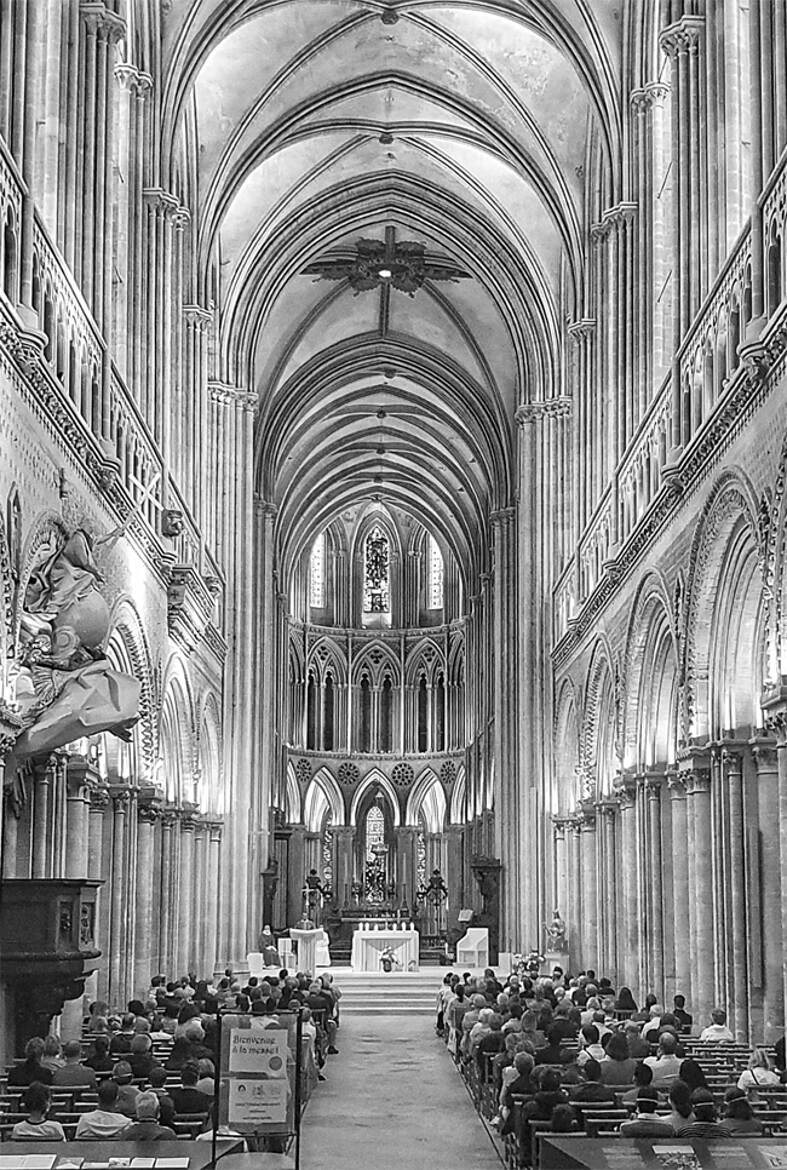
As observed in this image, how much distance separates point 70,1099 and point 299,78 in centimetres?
2538

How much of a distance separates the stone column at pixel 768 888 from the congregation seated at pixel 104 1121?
8904 millimetres

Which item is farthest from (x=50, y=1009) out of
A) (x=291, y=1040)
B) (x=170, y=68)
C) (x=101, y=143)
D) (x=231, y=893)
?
(x=231, y=893)

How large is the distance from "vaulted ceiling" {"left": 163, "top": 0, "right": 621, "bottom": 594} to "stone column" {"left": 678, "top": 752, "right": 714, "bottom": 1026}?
42.2 feet

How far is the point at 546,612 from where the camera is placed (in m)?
40.2

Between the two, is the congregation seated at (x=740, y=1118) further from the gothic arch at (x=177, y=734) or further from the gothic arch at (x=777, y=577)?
the gothic arch at (x=177, y=734)

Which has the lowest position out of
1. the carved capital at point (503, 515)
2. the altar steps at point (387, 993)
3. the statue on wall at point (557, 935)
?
the altar steps at point (387, 993)

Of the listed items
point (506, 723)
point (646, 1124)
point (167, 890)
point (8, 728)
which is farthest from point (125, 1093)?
point (506, 723)

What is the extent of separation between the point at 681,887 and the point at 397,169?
21.8 metres

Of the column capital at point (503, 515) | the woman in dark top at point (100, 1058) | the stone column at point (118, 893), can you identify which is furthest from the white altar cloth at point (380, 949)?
the woman in dark top at point (100, 1058)

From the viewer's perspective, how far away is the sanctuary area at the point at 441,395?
1702cm

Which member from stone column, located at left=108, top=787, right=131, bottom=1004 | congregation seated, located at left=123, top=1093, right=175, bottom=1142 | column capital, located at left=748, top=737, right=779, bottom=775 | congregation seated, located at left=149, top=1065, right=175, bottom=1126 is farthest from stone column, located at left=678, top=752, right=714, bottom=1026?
congregation seated, located at left=123, top=1093, right=175, bottom=1142

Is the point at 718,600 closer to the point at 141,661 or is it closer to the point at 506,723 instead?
the point at 141,661

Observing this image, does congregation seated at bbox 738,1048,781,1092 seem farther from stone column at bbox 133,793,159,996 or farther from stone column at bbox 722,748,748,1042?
stone column at bbox 133,793,159,996

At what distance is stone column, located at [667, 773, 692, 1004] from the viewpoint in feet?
73.2
